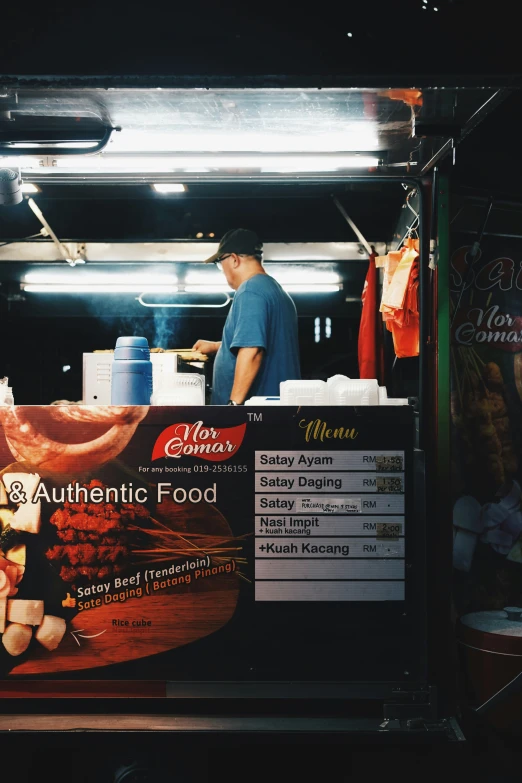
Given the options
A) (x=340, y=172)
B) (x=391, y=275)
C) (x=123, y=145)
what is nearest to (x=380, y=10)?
(x=340, y=172)

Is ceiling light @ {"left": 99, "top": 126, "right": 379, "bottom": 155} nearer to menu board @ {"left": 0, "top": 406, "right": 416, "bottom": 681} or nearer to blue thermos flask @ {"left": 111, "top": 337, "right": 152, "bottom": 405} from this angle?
blue thermos flask @ {"left": 111, "top": 337, "right": 152, "bottom": 405}

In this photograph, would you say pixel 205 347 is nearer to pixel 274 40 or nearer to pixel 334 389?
pixel 334 389

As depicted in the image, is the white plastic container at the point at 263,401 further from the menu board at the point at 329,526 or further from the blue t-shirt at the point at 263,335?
the blue t-shirt at the point at 263,335

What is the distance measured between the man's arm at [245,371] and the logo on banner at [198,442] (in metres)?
0.99

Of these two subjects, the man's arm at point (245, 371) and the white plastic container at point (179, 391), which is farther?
the man's arm at point (245, 371)

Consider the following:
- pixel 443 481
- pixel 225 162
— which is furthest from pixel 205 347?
Answer: pixel 443 481

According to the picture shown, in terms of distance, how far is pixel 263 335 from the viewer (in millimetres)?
3420

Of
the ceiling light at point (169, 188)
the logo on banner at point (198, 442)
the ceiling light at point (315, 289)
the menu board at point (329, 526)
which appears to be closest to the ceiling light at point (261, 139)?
the logo on banner at point (198, 442)

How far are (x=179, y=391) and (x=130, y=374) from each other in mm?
205

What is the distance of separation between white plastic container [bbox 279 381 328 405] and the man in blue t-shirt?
0.90 meters

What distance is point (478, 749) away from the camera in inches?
104

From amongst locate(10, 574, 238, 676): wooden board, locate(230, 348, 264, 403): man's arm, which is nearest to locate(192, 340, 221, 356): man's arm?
locate(230, 348, 264, 403): man's arm

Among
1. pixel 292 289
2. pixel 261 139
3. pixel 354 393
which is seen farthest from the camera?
pixel 292 289

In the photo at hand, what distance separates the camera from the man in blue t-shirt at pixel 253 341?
3408 millimetres
